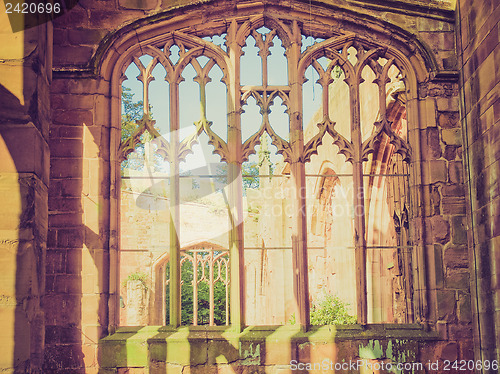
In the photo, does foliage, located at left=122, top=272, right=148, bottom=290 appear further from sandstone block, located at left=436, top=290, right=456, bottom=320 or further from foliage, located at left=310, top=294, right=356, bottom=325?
sandstone block, located at left=436, top=290, right=456, bottom=320

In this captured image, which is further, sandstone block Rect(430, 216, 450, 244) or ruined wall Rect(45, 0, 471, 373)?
sandstone block Rect(430, 216, 450, 244)

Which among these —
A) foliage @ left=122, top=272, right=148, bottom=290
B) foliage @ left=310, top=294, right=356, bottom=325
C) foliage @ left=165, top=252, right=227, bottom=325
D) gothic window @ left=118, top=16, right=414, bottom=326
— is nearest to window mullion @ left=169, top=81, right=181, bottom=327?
gothic window @ left=118, top=16, right=414, bottom=326

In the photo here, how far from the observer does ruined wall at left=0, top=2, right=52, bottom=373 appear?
191 inches

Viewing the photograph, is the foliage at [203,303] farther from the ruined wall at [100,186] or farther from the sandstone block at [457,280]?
the sandstone block at [457,280]

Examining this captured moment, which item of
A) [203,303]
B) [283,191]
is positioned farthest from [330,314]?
[203,303]

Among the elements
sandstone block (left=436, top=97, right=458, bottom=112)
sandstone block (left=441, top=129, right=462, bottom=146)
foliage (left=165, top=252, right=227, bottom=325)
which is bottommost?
foliage (left=165, top=252, right=227, bottom=325)

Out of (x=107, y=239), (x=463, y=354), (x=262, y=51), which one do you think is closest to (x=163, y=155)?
(x=107, y=239)

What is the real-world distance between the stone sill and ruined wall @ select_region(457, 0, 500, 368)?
56cm

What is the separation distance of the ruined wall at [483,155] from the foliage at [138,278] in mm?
13068

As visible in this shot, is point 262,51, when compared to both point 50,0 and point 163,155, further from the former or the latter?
point 50,0

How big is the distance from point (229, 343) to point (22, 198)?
7.66 feet

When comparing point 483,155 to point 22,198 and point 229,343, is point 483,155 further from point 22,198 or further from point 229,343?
point 22,198

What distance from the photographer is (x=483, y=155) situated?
6.04 meters

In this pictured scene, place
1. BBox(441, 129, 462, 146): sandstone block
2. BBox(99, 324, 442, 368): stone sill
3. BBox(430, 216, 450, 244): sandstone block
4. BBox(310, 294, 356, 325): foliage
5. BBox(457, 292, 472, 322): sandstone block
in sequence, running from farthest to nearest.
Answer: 1. BBox(310, 294, 356, 325): foliage
2. BBox(441, 129, 462, 146): sandstone block
3. BBox(430, 216, 450, 244): sandstone block
4. BBox(457, 292, 472, 322): sandstone block
5. BBox(99, 324, 442, 368): stone sill
